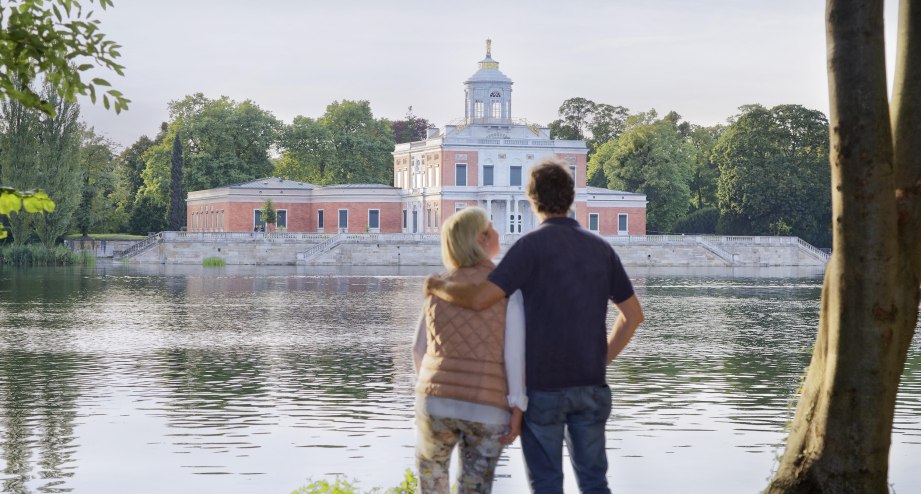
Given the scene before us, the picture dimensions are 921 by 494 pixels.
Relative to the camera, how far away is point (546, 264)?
199 inches

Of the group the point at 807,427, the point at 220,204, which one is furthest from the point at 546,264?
the point at 220,204

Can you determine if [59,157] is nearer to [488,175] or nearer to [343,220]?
[343,220]

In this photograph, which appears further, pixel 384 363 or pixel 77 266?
pixel 77 266

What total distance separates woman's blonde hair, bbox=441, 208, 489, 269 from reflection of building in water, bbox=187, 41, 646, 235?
59.1m

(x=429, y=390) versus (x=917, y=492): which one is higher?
(x=429, y=390)

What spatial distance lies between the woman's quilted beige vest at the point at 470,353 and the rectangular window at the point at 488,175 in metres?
60.6

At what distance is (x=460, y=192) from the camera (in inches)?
2562

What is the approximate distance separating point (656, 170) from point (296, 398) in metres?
58.8

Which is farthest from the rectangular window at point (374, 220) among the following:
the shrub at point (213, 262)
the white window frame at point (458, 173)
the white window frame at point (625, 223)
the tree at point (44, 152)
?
the tree at point (44, 152)

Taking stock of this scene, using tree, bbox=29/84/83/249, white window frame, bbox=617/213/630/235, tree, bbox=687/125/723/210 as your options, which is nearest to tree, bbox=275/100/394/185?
white window frame, bbox=617/213/630/235

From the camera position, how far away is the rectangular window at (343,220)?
218 ft

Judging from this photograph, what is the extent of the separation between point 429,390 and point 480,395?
0.20 metres

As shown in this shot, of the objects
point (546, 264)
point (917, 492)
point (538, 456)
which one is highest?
point (546, 264)

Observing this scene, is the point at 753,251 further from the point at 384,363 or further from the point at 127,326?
the point at 384,363
